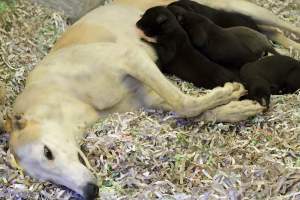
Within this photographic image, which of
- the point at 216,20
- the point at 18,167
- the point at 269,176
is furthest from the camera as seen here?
the point at 216,20

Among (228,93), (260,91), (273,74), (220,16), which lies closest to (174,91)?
(228,93)

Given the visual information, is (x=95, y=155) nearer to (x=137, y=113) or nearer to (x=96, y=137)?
(x=96, y=137)

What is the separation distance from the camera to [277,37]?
4.11m

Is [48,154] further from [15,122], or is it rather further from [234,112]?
[234,112]

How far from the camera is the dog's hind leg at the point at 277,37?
13.3ft

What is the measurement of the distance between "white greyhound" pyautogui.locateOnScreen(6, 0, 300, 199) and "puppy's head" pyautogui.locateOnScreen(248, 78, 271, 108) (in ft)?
0.15

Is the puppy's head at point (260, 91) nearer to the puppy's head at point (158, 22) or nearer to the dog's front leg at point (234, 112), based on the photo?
the dog's front leg at point (234, 112)

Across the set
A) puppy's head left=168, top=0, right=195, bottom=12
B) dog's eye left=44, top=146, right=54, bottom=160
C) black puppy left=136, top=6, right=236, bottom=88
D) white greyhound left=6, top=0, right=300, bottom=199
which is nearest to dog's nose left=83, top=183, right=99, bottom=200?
white greyhound left=6, top=0, right=300, bottom=199

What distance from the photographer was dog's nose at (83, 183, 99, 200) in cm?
262

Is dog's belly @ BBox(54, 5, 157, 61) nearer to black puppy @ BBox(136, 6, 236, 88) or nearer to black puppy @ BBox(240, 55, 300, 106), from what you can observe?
black puppy @ BBox(136, 6, 236, 88)

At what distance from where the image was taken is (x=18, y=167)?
285cm

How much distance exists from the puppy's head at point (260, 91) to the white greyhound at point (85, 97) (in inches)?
1.8

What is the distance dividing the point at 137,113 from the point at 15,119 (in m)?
0.67

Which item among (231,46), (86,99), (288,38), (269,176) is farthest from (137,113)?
(288,38)
